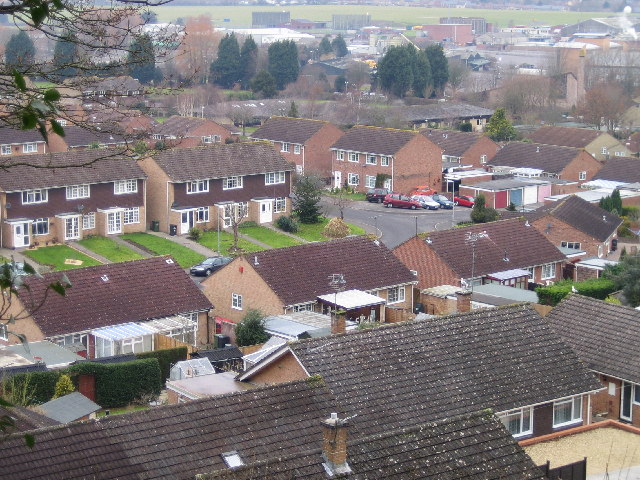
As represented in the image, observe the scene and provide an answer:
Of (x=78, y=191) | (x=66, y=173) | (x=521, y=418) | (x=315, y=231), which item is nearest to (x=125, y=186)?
(x=78, y=191)

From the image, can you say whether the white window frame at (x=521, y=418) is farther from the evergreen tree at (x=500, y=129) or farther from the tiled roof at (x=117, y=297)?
the evergreen tree at (x=500, y=129)

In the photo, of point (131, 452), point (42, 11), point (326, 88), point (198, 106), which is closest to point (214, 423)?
point (131, 452)

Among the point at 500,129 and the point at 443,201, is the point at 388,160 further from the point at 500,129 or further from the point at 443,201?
the point at 500,129

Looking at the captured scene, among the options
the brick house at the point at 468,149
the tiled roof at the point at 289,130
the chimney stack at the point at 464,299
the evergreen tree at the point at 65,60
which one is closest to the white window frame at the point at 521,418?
the chimney stack at the point at 464,299

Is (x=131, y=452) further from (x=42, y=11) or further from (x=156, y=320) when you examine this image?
(x=156, y=320)

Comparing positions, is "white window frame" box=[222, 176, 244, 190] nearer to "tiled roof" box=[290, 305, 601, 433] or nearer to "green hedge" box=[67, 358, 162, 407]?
"green hedge" box=[67, 358, 162, 407]

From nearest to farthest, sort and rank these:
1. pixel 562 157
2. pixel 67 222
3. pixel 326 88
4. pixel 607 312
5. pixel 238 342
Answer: pixel 607 312
pixel 238 342
pixel 67 222
pixel 562 157
pixel 326 88
